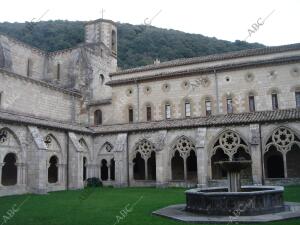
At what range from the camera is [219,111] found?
27.7m

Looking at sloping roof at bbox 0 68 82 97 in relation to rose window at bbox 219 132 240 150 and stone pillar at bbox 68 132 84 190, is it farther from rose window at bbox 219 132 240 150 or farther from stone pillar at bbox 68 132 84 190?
rose window at bbox 219 132 240 150

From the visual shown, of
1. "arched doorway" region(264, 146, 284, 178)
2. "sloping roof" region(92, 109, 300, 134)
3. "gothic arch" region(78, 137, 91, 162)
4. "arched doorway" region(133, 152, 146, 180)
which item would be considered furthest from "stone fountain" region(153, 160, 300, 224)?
"arched doorway" region(133, 152, 146, 180)


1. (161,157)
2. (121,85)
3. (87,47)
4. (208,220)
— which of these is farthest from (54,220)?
(87,47)

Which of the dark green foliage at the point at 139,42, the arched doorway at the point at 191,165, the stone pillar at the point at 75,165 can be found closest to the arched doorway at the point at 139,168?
the arched doorway at the point at 191,165

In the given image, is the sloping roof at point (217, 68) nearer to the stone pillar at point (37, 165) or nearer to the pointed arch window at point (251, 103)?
the pointed arch window at point (251, 103)

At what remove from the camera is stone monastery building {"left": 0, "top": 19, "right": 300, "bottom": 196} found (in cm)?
2302

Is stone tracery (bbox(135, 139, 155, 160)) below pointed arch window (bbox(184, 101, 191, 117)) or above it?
below

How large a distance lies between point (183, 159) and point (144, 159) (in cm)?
298

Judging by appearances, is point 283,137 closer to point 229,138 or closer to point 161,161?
point 229,138

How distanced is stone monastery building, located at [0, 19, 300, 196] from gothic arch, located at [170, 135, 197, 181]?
75mm

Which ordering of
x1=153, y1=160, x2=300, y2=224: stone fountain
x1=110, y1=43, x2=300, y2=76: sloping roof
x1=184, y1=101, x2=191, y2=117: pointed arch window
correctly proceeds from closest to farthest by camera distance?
x1=153, y1=160, x2=300, y2=224: stone fountain
x1=110, y1=43, x2=300, y2=76: sloping roof
x1=184, y1=101, x2=191, y2=117: pointed arch window

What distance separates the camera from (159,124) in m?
27.3

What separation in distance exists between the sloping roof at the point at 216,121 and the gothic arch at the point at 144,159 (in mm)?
1259

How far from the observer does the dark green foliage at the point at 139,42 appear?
2311 inches
